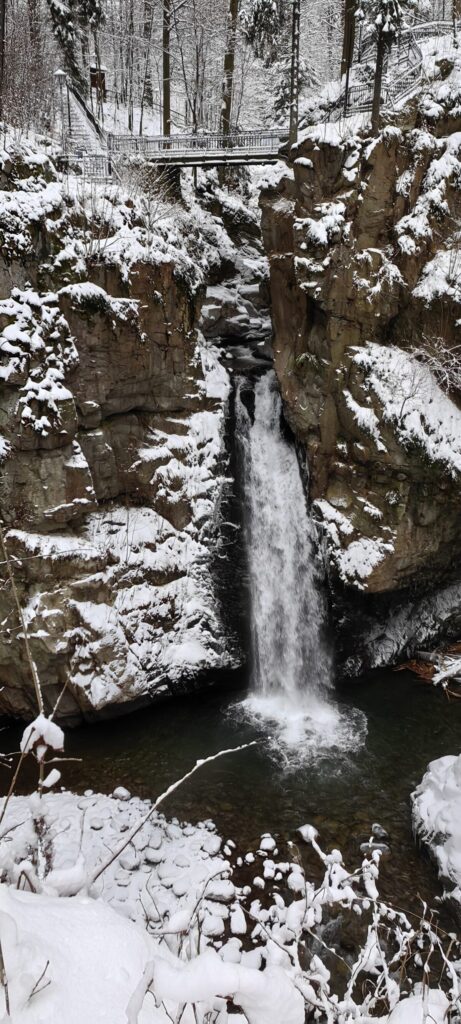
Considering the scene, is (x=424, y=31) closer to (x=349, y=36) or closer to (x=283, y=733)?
(x=349, y=36)

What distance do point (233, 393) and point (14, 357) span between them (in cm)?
564

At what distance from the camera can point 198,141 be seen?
50.6 feet

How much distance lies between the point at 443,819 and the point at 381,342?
8.77 meters

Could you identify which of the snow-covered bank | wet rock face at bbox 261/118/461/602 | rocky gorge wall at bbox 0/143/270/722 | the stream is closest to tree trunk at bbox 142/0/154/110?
wet rock face at bbox 261/118/461/602

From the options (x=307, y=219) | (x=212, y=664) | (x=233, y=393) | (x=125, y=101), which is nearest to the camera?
(x=212, y=664)

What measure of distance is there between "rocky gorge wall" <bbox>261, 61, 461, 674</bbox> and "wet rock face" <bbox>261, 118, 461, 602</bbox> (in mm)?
24

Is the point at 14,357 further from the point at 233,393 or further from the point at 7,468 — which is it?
the point at 233,393

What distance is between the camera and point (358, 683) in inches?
453

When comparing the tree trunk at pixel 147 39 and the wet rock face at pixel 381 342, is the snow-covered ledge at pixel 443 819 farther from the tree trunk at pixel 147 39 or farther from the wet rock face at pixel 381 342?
the tree trunk at pixel 147 39

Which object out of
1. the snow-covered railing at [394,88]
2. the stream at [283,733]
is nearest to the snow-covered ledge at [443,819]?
the stream at [283,733]

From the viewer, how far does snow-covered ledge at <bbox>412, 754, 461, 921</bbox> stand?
266 inches

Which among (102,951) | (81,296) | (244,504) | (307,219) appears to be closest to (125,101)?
(307,219)

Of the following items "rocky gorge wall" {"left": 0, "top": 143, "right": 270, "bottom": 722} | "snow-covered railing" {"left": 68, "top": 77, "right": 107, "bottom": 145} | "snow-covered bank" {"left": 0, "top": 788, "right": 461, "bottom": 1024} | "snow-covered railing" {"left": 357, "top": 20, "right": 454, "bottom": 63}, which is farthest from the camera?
"snow-covered railing" {"left": 68, "top": 77, "right": 107, "bottom": 145}

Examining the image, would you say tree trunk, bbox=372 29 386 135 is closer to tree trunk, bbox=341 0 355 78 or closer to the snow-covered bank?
tree trunk, bbox=341 0 355 78
